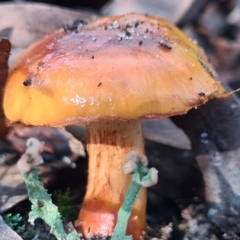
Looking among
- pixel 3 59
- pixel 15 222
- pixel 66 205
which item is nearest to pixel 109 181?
pixel 66 205

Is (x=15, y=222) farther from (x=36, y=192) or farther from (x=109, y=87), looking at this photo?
(x=109, y=87)

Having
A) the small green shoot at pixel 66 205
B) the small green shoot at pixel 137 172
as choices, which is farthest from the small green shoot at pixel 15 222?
the small green shoot at pixel 137 172

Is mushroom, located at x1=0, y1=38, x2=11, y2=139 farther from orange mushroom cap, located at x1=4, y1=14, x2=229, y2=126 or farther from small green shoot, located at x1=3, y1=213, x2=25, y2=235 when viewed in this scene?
small green shoot, located at x1=3, y1=213, x2=25, y2=235

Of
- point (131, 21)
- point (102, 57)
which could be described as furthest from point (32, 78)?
point (131, 21)

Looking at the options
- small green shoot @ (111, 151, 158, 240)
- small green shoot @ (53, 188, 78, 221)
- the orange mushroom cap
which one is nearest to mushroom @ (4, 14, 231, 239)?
the orange mushroom cap

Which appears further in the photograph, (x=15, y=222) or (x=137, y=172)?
(x=15, y=222)

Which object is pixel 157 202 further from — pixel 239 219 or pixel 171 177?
pixel 239 219

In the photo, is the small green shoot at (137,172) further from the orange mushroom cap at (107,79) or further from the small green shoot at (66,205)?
the small green shoot at (66,205)
